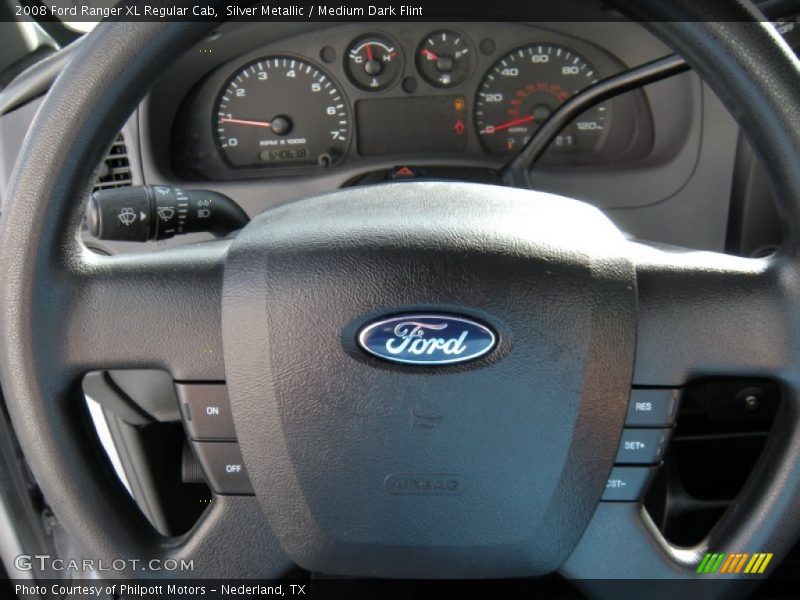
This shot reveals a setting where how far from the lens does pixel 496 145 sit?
191 cm

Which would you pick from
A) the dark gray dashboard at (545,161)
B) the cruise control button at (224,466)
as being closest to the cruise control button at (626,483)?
the cruise control button at (224,466)

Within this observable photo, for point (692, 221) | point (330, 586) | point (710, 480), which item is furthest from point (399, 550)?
point (692, 221)

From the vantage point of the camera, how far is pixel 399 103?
6.23 ft

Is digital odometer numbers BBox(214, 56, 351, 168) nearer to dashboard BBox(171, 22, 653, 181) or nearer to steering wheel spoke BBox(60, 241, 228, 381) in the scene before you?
dashboard BBox(171, 22, 653, 181)

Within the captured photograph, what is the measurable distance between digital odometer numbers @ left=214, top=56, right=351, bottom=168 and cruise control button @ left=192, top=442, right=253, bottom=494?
1.10 m

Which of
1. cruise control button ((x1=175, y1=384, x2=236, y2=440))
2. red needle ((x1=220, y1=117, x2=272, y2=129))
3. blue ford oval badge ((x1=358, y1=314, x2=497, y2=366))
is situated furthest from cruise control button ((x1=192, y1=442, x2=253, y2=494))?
red needle ((x1=220, y1=117, x2=272, y2=129))

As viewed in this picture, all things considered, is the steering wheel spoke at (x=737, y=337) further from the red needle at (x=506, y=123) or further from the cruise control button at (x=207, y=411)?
the red needle at (x=506, y=123)

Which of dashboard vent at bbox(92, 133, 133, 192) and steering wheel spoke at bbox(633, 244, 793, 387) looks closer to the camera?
steering wheel spoke at bbox(633, 244, 793, 387)

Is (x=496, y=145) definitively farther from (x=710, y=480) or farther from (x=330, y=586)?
(x=330, y=586)

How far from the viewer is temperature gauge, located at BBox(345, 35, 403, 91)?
1.88m

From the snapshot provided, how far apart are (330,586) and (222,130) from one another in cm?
100

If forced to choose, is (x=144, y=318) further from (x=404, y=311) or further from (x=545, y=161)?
(x=545, y=161)

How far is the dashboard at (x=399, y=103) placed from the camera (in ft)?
6.08

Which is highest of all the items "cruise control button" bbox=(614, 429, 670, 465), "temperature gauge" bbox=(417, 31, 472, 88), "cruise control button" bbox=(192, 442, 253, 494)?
"temperature gauge" bbox=(417, 31, 472, 88)
